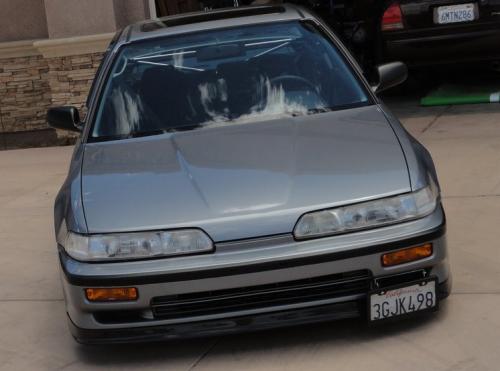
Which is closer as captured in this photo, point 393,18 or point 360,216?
point 360,216

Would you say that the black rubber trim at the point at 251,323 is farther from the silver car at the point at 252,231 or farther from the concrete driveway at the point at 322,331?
the concrete driveway at the point at 322,331

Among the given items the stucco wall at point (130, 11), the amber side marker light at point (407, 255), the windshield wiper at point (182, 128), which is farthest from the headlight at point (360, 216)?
the stucco wall at point (130, 11)

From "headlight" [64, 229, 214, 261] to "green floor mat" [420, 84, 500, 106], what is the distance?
6270 mm

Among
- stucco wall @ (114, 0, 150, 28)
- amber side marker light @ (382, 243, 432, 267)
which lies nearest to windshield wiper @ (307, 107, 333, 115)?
amber side marker light @ (382, 243, 432, 267)

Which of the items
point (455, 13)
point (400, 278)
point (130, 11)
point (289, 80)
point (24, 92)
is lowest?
point (24, 92)

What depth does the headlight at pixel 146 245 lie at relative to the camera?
13.5ft

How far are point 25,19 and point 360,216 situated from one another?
823 cm

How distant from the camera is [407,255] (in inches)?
164

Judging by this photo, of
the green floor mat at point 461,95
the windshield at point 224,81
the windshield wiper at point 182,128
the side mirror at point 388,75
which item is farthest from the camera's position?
the green floor mat at point 461,95

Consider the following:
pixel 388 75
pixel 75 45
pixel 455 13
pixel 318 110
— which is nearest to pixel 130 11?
pixel 75 45

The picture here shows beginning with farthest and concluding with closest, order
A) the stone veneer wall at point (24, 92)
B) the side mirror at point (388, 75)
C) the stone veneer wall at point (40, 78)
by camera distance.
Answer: the stone veneer wall at point (24, 92), the stone veneer wall at point (40, 78), the side mirror at point (388, 75)

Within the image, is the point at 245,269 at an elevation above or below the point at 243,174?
below

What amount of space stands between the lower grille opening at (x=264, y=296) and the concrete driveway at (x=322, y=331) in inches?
12.0

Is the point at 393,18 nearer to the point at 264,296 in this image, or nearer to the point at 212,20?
the point at 212,20
